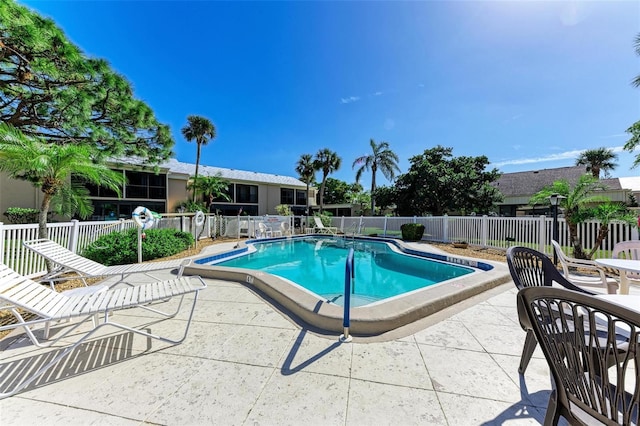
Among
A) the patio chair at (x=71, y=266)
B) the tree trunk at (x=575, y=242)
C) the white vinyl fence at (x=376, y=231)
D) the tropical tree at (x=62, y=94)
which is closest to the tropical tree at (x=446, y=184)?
the white vinyl fence at (x=376, y=231)

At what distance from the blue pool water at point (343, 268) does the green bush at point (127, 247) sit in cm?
199

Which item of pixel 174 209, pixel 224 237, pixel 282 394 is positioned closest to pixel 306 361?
pixel 282 394

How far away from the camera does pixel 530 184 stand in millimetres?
22531

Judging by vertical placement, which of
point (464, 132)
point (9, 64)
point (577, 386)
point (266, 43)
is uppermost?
point (266, 43)

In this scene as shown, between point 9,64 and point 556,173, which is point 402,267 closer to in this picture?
point 9,64

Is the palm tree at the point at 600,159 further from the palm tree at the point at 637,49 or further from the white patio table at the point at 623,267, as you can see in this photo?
the white patio table at the point at 623,267

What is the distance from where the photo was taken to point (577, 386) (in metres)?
1.18

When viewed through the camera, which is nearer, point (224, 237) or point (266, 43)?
point (266, 43)

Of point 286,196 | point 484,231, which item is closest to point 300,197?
point 286,196

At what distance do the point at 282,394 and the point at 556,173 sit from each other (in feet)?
105

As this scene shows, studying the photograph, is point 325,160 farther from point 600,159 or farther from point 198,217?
point 600,159

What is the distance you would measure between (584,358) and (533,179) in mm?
Result: 29346

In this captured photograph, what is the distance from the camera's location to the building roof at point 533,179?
863 inches

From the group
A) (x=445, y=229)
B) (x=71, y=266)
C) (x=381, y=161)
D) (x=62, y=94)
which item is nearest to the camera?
(x=71, y=266)
